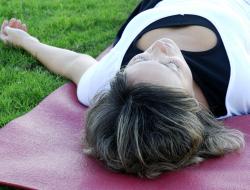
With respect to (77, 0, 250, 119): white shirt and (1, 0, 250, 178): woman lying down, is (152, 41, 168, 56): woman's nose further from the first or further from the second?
(77, 0, 250, 119): white shirt

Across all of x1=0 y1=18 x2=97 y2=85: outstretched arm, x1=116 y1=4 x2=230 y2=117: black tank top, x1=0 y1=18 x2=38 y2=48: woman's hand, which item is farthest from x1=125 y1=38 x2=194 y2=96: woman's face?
x1=0 y1=18 x2=38 y2=48: woman's hand

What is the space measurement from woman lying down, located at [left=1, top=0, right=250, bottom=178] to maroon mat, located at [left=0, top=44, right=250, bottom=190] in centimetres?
6

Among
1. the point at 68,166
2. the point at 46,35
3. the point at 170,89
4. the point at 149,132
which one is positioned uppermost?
the point at 170,89

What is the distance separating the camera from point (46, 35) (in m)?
3.49

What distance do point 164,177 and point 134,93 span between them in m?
0.44

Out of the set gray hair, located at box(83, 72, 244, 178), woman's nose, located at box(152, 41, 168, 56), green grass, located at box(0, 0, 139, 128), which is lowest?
green grass, located at box(0, 0, 139, 128)

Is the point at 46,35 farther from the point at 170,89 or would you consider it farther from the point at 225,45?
the point at 170,89

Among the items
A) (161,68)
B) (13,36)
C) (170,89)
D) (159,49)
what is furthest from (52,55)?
(170,89)

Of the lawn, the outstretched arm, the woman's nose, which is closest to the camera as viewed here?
the woman's nose

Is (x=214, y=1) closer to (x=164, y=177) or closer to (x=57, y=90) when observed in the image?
(x=57, y=90)

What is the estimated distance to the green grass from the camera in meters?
2.37

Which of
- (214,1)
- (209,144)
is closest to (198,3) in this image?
(214,1)

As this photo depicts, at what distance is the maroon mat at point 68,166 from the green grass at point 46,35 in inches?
13.2

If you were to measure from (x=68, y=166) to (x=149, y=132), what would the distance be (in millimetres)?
467
